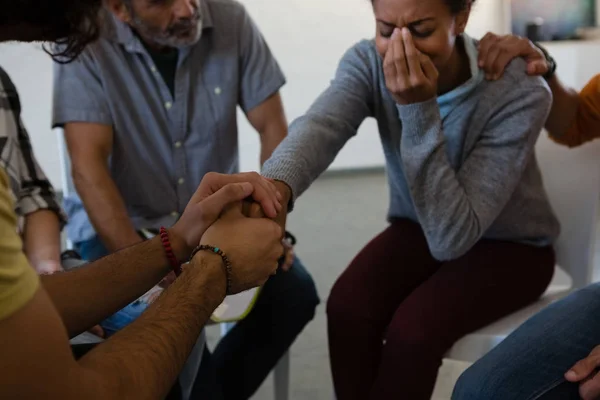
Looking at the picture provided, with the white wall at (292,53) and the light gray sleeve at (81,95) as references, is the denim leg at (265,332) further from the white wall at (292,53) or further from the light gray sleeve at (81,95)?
the white wall at (292,53)

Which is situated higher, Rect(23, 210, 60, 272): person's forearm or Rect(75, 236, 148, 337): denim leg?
Rect(23, 210, 60, 272): person's forearm

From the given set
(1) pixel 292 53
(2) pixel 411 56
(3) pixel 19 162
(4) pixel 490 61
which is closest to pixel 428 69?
(2) pixel 411 56

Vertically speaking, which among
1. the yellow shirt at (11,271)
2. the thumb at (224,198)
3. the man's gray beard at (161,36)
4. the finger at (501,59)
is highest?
the man's gray beard at (161,36)

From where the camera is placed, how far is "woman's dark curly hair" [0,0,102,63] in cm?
93

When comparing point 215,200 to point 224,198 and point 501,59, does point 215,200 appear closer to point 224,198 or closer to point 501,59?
point 224,198

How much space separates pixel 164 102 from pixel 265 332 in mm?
572

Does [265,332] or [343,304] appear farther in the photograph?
[265,332]

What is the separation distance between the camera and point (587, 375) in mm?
998

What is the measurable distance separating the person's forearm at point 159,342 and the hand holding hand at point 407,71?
0.51 metres

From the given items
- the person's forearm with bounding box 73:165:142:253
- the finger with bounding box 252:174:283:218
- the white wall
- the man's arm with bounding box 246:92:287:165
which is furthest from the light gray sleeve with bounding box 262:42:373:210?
the white wall

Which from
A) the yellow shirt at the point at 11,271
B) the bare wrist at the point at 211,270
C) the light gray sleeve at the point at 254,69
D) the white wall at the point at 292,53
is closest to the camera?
the yellow shirt at the point at 11,271

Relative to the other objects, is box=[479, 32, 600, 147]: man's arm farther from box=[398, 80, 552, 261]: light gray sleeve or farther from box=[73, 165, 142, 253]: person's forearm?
box=[73, 165, 142, 253]: person's forearm

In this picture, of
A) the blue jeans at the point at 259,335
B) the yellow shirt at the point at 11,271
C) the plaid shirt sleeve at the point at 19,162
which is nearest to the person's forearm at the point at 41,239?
the plaid shirt sleeve at the point at 19,162

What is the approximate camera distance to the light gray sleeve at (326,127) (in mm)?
1271
